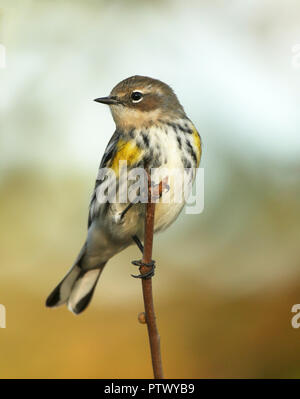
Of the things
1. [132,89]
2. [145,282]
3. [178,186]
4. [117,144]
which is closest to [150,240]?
[145,282]

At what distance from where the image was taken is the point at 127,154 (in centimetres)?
373

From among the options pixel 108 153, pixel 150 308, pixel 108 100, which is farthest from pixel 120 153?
pixel 150 308

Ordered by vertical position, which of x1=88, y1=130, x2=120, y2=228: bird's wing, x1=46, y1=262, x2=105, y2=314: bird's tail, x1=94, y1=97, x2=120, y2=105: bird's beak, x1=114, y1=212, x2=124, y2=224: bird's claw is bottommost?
x1=46, y1=262, x2=105, y2=314: bird's tail

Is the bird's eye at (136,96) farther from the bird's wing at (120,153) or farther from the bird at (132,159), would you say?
the bird's wing at (120,153)

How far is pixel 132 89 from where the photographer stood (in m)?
4.08

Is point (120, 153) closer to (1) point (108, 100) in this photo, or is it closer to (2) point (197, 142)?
(1) point (108, 100)

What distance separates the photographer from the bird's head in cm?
394

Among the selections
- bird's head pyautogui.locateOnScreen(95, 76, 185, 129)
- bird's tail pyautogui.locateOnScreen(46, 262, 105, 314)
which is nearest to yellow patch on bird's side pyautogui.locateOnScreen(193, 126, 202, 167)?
bird's head pyautogui.locateOnScreen(95, 76, 185, 129)

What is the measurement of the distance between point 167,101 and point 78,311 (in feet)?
6.15

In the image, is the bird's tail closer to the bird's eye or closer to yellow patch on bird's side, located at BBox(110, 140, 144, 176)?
yellow patch on bird's side, located at BBox(110, 140, 144, 176)

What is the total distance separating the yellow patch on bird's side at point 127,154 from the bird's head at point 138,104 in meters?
0.19

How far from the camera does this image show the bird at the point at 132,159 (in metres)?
3.71

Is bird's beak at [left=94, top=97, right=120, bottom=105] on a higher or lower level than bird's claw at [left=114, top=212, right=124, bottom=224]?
higher
